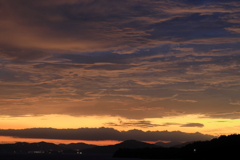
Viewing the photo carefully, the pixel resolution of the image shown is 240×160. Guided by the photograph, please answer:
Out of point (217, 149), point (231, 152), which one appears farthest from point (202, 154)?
point (231, 152)

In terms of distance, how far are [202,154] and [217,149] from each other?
9.70 m

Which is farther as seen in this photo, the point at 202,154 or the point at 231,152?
the point at 202,154

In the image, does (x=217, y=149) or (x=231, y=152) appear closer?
(x=231, y=152)

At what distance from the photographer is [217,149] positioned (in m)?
185

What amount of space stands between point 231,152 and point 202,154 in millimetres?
23795

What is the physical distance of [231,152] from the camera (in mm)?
169500

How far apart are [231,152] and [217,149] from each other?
15.8 meters

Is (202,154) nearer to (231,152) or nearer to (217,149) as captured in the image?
(217,149)

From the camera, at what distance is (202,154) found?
625ft
